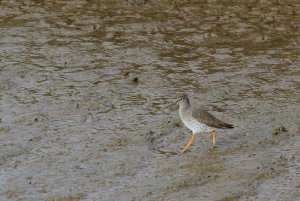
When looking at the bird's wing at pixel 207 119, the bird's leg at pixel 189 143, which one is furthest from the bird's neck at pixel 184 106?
the bird's leg at pixel 189 143

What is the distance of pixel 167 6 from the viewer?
51.1 ft

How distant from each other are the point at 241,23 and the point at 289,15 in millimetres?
945

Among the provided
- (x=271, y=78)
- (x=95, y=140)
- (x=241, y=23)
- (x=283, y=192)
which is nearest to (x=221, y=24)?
(x=241, y=23)

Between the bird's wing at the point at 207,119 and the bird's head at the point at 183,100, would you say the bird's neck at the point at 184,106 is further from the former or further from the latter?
the bird's wing at the point at 207,119

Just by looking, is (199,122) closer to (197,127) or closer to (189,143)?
(197,127)

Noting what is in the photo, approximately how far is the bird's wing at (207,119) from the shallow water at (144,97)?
0.28 meters

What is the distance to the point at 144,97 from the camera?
40.3ft

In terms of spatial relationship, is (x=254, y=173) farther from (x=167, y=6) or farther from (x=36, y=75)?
(x=167, y=6)

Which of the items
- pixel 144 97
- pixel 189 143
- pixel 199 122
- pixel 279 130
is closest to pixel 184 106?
pixel 199 122

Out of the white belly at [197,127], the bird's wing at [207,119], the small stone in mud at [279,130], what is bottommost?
the small stone in mud at [279,130]

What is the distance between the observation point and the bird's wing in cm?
1077

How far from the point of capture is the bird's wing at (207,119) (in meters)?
10.8

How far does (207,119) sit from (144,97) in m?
1.71

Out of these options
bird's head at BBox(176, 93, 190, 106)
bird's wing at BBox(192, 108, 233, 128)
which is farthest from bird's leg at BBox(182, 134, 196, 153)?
bird's head at BBox(176, 93, 190, 106)
